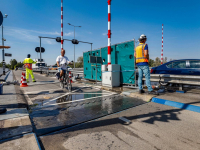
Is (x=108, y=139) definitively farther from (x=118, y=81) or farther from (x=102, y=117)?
(x=118, y=81)

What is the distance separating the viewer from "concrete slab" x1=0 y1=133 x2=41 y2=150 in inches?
68.9

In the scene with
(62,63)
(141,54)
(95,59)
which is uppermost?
(95,59)

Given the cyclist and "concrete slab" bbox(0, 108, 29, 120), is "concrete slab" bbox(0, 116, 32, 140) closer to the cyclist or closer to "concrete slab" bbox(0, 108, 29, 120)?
"concrete slab" bbox(0, 108, 29, 120)

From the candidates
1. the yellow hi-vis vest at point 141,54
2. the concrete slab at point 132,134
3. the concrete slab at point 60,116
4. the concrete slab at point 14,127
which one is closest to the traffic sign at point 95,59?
the yellow hi-vis vest at point 141,54

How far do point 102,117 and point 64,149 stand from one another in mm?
1271

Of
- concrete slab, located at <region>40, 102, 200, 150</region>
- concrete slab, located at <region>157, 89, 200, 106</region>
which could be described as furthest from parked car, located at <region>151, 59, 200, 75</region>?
concrete slab, located at <region>40, 102, 200, 150</region>

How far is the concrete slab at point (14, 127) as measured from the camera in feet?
6.86

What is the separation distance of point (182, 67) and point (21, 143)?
22.5 feet

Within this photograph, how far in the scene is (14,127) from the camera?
229 centimetres

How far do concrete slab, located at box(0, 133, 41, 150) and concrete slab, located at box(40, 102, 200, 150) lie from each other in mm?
160

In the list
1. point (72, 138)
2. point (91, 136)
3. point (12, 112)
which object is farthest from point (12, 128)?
point (91, 136)

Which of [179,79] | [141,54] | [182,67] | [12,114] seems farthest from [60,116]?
[182,67]

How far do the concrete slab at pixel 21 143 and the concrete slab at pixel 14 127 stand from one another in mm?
158

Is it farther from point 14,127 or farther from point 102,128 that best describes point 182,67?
point 14,127
